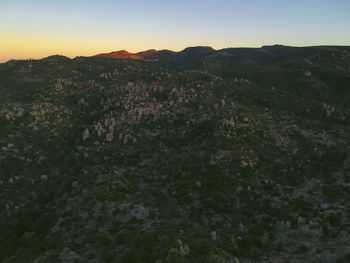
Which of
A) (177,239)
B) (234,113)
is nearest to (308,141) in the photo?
(234,113)

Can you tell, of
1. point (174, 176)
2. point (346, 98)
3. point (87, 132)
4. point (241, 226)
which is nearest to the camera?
point (241, 226)

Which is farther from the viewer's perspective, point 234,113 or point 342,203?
point 234,113

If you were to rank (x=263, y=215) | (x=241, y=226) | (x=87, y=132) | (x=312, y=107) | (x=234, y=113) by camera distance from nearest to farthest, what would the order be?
(x=241, y=226)
(x=263, y=215)
(x=87, y=132)
(x=234, y=113)
(x=312, y=107)

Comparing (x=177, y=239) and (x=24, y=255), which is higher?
(x=177, y=239)

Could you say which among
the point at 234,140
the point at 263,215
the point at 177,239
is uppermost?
the point at 234,140

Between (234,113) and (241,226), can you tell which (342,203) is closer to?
(241,226)

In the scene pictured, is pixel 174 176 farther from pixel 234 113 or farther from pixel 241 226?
pixel 234 113

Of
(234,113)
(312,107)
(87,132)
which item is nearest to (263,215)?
(234,113)
